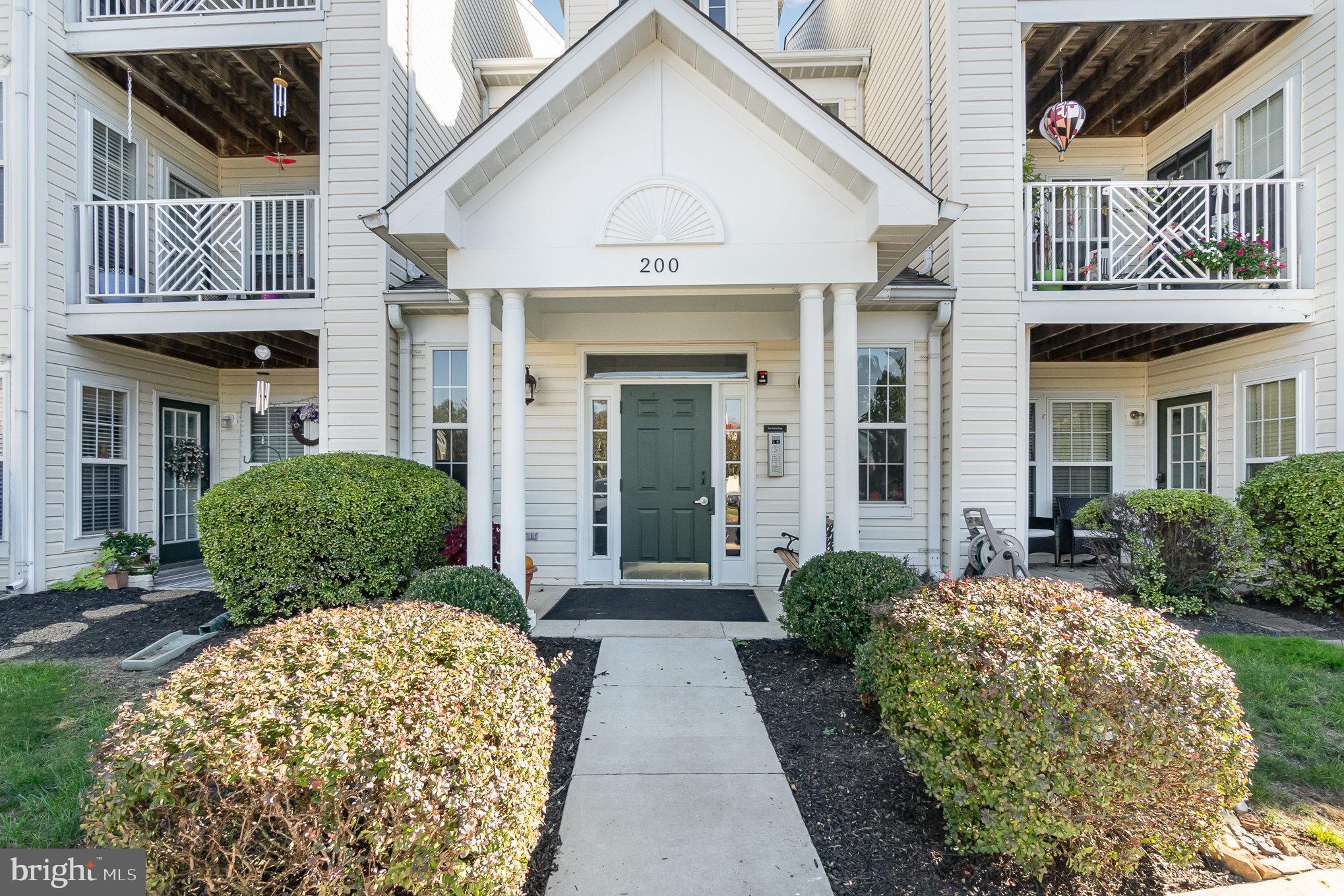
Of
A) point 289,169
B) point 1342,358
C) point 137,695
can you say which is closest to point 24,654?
point 137,695

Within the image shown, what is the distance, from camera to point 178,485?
8461mm

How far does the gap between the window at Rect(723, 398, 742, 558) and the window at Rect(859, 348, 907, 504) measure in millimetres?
1337

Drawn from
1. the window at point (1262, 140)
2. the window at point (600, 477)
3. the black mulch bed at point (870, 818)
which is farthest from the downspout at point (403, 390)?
the window at point (1262, 140)

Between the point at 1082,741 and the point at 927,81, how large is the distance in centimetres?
706

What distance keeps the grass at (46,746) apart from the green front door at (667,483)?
4507 mm

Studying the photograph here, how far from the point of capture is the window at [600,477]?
283 inches

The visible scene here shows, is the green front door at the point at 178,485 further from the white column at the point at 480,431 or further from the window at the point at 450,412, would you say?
the white column at the point at 480,431

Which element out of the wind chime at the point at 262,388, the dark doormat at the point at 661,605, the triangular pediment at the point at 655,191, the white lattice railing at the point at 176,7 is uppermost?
the white lattice railing at the point at 176,7

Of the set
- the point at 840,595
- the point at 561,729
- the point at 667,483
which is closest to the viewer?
the point at 561,729

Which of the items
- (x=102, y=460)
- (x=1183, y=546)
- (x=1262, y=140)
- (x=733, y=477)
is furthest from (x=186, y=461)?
(x=1262, y=140)

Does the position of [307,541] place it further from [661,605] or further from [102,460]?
[102,460]

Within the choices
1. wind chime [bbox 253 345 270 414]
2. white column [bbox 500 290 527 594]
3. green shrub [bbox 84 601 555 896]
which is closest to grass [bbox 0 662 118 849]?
green shrub [bbox 84 601 555 896]

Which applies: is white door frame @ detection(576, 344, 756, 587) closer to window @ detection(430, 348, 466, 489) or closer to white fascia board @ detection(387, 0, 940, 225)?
window @ detection(430, 348, 466, 489)

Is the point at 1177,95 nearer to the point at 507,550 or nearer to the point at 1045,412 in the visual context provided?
the point at 1045,412
